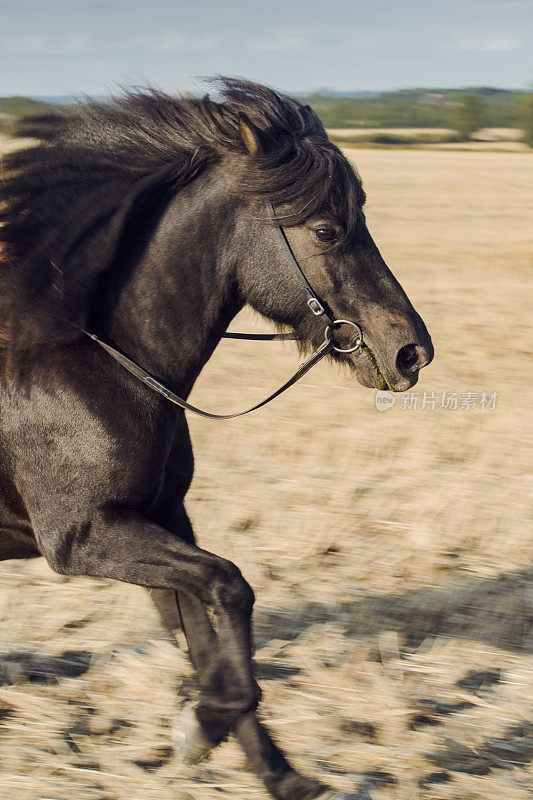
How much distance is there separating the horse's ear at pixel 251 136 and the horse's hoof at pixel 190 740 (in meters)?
1.86

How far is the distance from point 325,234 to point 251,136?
389 millimetres

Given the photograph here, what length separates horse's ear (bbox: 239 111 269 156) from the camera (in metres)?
2.73

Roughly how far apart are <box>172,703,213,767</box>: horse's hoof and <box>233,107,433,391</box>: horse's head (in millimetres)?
1328

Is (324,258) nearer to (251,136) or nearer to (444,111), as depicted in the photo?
(251,136)

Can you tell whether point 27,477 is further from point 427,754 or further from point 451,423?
point 451,423

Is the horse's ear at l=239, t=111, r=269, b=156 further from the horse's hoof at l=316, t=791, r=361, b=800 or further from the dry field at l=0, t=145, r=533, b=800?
the horse's hoof at l=316, t=791, r=361, b=800

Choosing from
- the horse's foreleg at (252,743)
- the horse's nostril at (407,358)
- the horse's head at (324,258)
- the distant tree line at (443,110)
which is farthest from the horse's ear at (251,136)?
the distant tree line at (443,110)

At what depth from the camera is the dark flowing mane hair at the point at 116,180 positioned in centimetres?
278

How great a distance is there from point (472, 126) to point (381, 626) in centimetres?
5032

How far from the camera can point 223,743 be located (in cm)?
312

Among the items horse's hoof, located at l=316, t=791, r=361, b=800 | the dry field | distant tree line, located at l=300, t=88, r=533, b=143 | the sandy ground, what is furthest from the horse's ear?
the sandy ground

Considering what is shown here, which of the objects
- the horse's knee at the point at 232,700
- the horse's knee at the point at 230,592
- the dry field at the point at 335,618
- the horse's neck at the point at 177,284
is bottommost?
the dry field at the point at 335,618

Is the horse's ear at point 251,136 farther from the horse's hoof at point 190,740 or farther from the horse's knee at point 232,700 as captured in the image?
the horse's hoof at point 190,740

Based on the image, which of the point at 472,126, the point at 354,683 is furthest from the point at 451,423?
the point at 472,126
